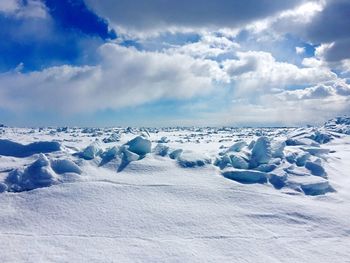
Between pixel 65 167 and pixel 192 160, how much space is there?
4.09m

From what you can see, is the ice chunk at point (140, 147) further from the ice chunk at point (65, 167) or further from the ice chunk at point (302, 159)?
the ice chunk at point (302, 159)

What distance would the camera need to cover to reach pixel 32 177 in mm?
9164

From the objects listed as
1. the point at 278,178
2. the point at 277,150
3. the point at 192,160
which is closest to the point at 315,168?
the point at 277,150

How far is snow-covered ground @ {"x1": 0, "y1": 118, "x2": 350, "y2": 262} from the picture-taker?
6.49m

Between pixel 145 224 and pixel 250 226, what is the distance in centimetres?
247

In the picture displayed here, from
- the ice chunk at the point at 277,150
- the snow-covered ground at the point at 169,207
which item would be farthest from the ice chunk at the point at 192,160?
the ice chunk at the point at 277,150

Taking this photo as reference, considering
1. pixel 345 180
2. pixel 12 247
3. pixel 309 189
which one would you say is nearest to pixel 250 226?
pixel 309 189

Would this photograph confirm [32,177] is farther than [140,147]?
No

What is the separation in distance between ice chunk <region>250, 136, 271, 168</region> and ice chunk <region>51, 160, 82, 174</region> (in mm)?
6011

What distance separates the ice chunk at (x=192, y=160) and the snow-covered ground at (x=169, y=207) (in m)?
0.04

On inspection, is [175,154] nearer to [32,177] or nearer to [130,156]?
[130,156]

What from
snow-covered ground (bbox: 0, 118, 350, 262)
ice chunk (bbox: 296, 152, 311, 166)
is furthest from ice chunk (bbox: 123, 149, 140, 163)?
ice chunk (bbox: 296, 152, 311, 166)

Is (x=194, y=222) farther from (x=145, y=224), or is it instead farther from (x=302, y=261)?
(x=302, y=261)

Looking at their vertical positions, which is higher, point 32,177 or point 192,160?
point 192,160
